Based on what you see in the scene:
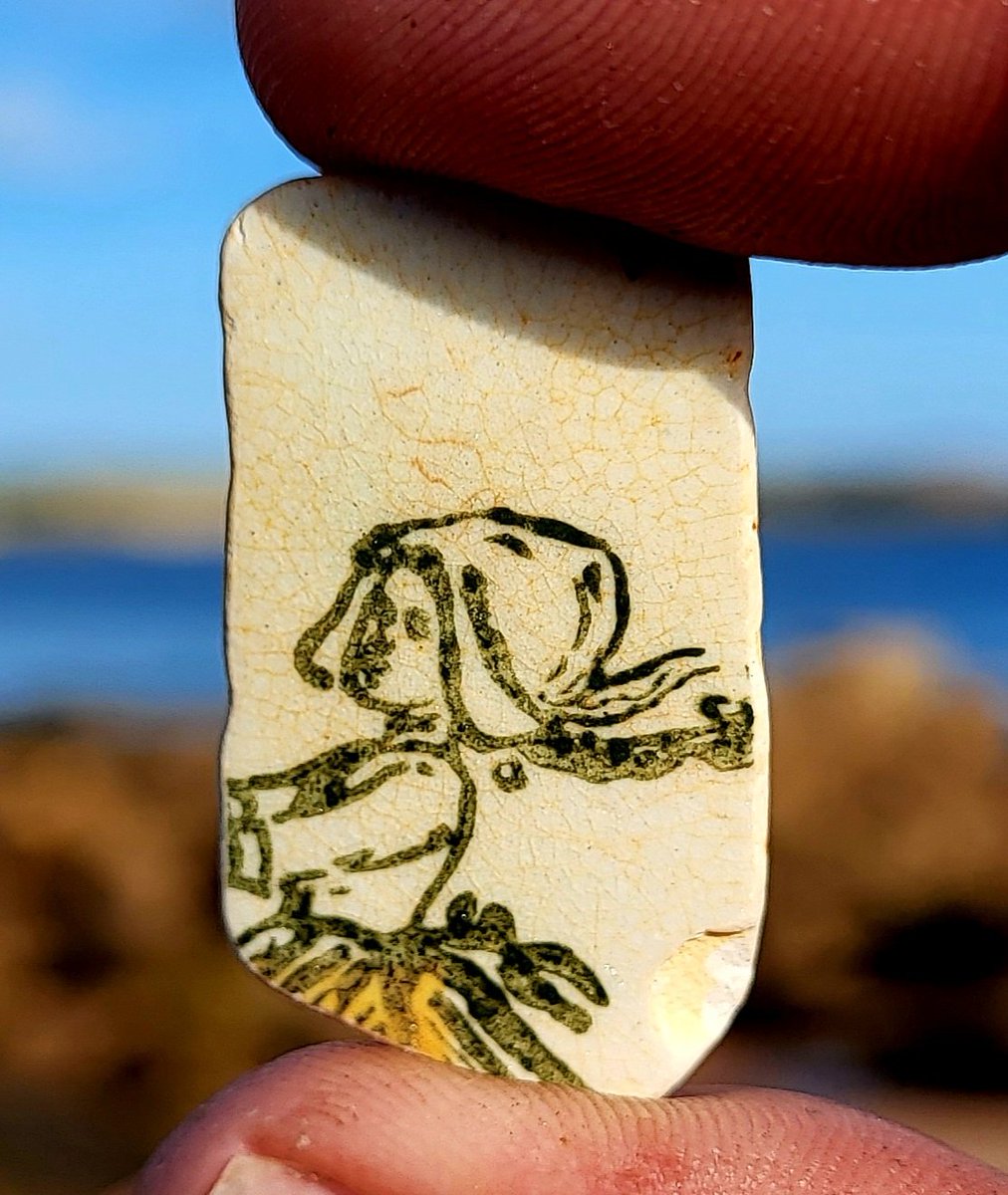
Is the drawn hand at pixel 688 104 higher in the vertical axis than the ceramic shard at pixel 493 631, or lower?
higher

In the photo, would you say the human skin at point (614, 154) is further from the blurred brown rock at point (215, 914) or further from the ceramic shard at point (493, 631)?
the blurred brown rock at point (215, 914)

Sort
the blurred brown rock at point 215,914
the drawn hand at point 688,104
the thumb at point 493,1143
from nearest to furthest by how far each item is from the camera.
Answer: the drawn hand at point 688,104
the thumb at point 493,1143
the blurred brown rock at point 215,914

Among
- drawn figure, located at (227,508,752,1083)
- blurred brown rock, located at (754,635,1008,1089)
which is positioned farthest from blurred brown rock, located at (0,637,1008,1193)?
drawn figure, located at (227,508,752,1083)

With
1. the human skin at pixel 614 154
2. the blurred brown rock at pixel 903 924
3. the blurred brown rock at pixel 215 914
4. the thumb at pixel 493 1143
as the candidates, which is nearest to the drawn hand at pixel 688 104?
the human skin at pixel 614 154

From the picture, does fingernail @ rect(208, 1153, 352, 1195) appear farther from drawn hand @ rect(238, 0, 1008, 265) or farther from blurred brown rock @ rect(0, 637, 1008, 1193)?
blurred brown rock @ rect(0, 637, 1008, 1193)

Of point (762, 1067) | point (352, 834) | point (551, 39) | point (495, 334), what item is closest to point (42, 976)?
point (762, 1067)

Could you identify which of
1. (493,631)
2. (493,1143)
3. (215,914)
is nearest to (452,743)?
(493,631)

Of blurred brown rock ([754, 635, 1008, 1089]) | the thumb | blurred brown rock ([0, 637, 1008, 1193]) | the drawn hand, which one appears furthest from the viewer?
blurred brown rock ([754, 635, 1008, 1089])
